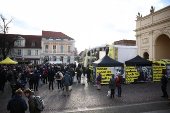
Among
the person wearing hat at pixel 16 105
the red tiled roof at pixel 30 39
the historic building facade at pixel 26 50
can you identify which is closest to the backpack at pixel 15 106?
the person wearing hat at pixel 16 105

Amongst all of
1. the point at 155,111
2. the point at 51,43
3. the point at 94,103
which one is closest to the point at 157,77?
the point at 155,111

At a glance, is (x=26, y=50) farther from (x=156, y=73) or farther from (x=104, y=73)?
(x=156, y=73)

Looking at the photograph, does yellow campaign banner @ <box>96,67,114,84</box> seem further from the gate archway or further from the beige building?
the gate archway

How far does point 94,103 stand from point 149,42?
26.0 metres

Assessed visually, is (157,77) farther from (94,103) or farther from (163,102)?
(94,103)

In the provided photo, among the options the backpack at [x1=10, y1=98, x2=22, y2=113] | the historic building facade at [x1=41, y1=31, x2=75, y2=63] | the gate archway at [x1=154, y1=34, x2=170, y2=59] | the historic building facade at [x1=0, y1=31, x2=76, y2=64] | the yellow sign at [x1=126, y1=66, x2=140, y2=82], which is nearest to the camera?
the backpack at [x1=10, y1=98, x2=22, y2=113]

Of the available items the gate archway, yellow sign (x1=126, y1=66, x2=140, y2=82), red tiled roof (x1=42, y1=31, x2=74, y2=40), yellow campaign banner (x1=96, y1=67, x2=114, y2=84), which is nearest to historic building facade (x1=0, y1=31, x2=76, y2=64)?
red tiled roof (x1=42, y1=31, x2=74, y2=40)

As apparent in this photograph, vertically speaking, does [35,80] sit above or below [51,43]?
below

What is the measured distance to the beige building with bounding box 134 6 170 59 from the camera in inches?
957

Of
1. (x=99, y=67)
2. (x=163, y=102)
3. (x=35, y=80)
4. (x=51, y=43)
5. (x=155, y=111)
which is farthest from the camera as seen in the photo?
(x=51, y=43)

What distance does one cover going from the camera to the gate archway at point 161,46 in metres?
26.9

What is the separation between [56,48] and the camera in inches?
1629

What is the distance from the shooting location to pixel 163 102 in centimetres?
711

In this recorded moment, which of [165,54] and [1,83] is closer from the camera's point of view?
[1,83]
